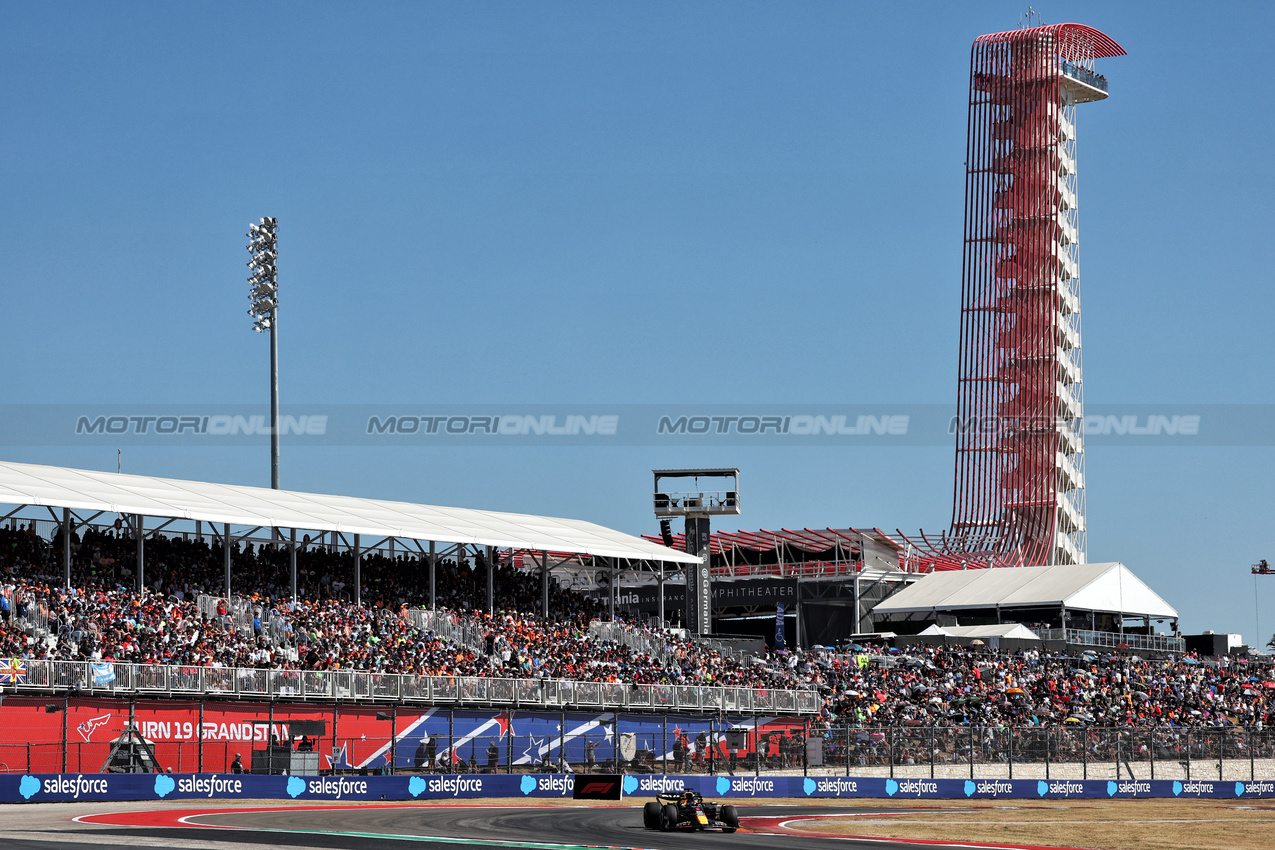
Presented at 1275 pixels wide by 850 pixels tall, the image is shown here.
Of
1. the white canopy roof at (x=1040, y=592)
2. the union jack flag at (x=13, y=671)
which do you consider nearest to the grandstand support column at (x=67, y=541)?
the union jack flag at (x=13, y=671)

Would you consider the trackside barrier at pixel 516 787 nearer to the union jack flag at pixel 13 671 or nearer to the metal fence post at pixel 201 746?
the metal fence post at pixel 201 746

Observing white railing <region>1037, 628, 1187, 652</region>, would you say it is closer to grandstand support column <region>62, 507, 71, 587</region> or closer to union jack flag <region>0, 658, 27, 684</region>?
grandstand support column <region>62, 507, 71, 587</region>

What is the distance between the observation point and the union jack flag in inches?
1528

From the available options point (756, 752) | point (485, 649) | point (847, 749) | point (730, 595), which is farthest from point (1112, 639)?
point (485, 649)

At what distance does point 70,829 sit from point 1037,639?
49663 millimetres

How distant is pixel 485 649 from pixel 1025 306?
55.8 m

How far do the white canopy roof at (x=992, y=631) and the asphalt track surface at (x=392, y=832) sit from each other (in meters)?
34.4

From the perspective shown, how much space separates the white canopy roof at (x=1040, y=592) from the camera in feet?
251

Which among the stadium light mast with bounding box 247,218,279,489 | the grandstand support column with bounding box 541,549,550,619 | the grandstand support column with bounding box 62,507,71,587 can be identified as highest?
the stadium light mast with bounding box 247,218,279,489

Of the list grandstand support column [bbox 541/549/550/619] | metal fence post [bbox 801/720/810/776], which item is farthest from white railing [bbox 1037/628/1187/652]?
metal fence post [bbox 801/720/810/776]

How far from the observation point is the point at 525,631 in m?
55.9

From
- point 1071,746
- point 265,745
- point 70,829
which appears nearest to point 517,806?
point 265,745

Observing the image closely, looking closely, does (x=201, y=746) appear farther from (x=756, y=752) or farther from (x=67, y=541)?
(x=756, y=752)

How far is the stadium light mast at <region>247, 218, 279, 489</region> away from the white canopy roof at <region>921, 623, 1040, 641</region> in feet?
90.7
